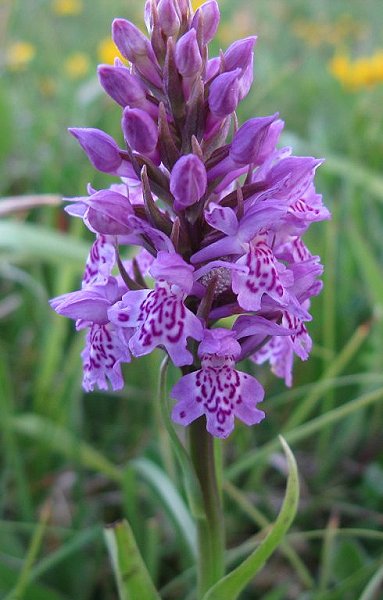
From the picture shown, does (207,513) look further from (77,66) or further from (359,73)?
(77,66)

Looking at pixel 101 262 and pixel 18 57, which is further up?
pixel 18 57

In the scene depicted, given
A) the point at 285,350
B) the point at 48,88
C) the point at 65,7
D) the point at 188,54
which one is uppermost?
the point at 65,7

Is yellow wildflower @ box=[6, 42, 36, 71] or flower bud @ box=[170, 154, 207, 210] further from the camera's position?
yellow wildflower @ box=[6, 42, 36, 71]

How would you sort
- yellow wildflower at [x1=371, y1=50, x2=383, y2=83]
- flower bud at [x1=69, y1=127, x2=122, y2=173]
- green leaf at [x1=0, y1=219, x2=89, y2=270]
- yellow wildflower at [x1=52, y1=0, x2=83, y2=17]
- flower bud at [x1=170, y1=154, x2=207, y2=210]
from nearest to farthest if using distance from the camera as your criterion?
flower bud at [x1=170, y1=154, x2=207, y2=210]
flower bud at [x1=69, y1=127, x2=122, y2=173]
green leaf at [x1=0, y1=219, x2=89, y2=270]
yellow wildflower at [x1=371, y1=50, x2=383, y2=83]
yellow wildflower at [x1=52, y1=0, x2=83, y2=17]

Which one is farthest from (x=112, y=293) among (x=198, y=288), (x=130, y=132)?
(x=130, y=132)

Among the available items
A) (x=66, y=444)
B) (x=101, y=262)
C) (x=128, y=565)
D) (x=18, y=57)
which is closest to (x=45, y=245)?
(x=66, y=444)

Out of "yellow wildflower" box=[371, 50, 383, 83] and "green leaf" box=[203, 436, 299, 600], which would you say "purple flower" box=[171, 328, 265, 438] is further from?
"yellow wildflower" box=[371, 50, 383, 83]

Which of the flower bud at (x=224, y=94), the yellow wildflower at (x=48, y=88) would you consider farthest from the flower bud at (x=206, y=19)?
the yellow wildflower at (x=48, y=88)

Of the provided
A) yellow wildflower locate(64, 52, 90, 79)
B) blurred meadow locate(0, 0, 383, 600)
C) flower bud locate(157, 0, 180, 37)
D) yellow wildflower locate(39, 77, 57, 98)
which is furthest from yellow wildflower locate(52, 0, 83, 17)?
flower bud locate(157, 0, 180, 37)
